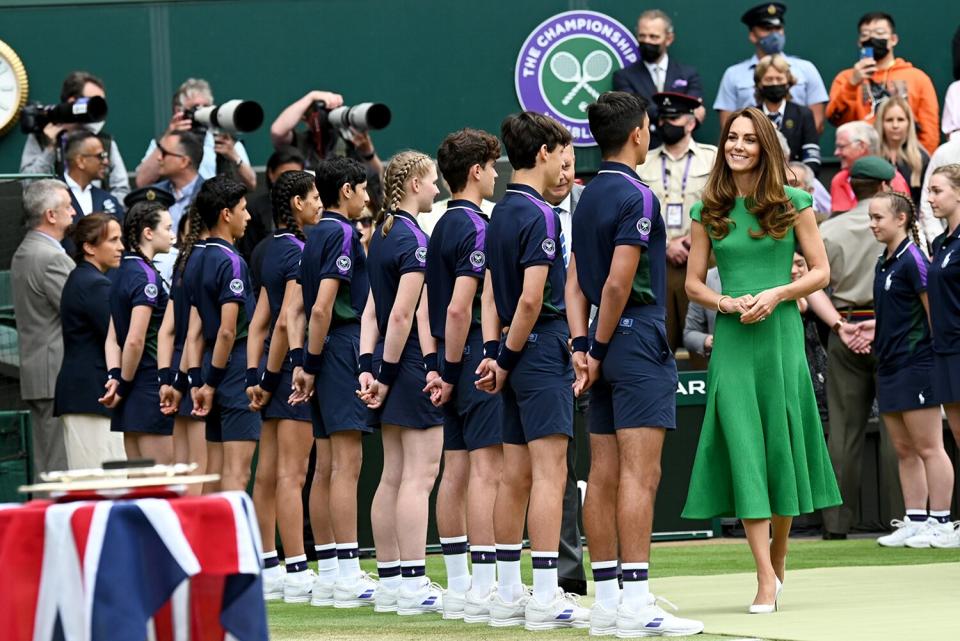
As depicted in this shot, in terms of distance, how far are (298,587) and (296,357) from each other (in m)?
1.22

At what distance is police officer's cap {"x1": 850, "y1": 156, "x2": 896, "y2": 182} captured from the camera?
11766 millimetres

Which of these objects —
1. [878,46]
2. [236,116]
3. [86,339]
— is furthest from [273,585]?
[878,46]

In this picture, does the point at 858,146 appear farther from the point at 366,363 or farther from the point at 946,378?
the point at 366,363

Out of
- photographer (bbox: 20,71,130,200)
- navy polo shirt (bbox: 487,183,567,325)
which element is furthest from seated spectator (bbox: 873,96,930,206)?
navy polo shirt (bbox: 487,183,567,325)

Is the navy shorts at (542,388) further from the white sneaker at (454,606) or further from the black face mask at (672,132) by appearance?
the black face mask at (672,132)

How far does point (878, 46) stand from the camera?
14180mm

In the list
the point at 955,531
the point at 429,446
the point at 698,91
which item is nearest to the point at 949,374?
the point at 955,531

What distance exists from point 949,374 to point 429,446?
3.60 metres

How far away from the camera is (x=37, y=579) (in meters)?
4.55

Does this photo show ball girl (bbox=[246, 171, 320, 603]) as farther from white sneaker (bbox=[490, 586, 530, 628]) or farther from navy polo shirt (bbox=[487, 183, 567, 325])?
navy polo shirt (bbox=[487, 183, 567, 325])

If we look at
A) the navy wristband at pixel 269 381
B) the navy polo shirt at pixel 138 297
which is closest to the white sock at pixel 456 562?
the navy wristband at pixel 269 381

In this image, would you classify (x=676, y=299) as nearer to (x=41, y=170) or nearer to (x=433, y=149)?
(x=433, y=149)

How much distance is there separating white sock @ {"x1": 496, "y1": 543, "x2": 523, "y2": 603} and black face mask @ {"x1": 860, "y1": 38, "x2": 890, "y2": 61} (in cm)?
804

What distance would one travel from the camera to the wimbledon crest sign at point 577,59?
605 inches
